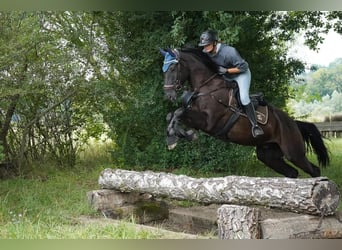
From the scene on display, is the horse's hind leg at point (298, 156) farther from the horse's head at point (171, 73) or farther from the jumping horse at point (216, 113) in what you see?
the horse's head at point (171, 73)

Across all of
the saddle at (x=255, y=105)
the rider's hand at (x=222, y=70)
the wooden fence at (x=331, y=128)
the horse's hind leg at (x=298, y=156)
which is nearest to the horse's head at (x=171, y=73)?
the rider's hand at (x=222, y=70)

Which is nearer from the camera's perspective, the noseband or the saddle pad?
the noseband

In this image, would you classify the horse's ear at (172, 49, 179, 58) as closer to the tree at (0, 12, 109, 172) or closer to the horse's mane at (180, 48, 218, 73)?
the horse's mane at (180, 48, 218, 73)

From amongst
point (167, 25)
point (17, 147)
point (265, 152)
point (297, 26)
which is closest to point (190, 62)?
point (265, 152)

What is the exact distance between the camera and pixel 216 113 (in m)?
3.55

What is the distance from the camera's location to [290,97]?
16.6 ft

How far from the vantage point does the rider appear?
3.34m

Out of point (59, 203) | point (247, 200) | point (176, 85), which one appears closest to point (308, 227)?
point (247, 200)

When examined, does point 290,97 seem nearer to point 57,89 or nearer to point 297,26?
point 297,26

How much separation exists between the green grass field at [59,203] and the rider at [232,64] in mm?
1252

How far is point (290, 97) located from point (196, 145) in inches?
45.0

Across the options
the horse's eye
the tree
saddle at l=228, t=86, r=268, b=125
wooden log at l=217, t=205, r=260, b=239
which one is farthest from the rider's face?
the tree

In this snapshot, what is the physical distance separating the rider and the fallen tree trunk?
2.27ft

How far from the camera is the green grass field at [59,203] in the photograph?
2.78m
